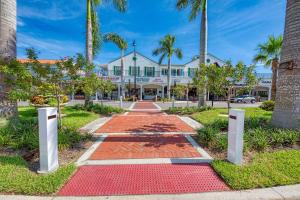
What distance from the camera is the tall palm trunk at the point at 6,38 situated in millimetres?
6277

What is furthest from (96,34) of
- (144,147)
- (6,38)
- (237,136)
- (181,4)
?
(237,136)

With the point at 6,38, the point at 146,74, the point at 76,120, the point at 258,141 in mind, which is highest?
the point at 146,74

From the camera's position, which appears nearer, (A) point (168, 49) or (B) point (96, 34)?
(B) point (96, 34)

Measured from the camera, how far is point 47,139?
423 centimetres

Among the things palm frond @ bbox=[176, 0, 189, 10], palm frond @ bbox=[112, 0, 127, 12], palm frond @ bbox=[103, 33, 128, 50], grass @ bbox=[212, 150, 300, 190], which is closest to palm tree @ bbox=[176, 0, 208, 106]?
palm frond @ bbox=[176, 0, 189, 10]

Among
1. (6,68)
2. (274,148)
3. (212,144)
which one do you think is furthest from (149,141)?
(6,68)

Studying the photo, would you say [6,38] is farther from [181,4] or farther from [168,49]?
[168,49]

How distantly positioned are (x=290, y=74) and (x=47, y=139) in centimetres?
749

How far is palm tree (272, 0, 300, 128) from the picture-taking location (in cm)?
617

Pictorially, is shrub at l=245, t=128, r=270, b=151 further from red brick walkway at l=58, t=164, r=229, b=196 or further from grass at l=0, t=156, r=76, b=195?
grass at l=0, t=156, r=76, b=195

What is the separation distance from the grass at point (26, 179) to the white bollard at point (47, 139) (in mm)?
228

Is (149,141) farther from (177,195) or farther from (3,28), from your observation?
(3,28)

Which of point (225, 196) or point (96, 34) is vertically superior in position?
point (96, 34)

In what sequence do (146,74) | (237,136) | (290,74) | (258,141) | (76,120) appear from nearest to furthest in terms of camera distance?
(237,136), (258,141), (290,74), (76,120), (146,74)
